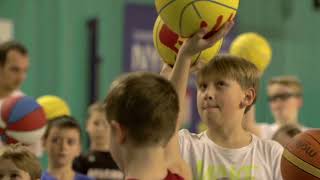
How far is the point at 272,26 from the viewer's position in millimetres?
10344

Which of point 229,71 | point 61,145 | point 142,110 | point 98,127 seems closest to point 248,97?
point 229,71

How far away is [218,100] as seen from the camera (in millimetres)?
3479

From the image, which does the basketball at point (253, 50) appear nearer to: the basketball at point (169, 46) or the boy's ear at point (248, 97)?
the boy's ear at point (248, 97)

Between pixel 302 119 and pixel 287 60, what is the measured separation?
816 millimetres

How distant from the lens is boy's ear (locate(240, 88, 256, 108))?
3.61 m

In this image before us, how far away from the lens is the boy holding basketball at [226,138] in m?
3.48

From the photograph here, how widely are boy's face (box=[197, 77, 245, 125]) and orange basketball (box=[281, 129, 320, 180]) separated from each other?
0.32 meters

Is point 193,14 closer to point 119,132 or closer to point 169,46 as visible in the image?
point 169,46

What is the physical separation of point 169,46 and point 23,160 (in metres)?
0.83

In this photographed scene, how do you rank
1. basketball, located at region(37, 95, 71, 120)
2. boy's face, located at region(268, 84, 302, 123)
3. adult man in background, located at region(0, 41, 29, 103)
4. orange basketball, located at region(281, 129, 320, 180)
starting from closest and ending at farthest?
orange basketball, located at region(281, 129, 320, 180)
adult man in background, located at region(0, 41, 29, 103)
basketball, located at region(37, 95, 71, 120)
boy's face, located at region(268, 84, 302, 123)

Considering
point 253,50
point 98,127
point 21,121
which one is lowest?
point 98,127

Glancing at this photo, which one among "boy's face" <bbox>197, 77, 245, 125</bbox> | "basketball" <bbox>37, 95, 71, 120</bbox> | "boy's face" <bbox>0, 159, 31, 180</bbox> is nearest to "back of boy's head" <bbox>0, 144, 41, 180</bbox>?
"boy's face" <bbox>0, 159, 31, 180</bbox>

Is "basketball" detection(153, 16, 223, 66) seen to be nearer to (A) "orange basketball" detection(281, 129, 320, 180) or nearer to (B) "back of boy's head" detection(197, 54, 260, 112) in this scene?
(B) "back of boy's head" detection(197, 54, 260, 112)

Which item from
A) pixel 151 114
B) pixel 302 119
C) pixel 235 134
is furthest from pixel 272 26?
pixel 151 114
